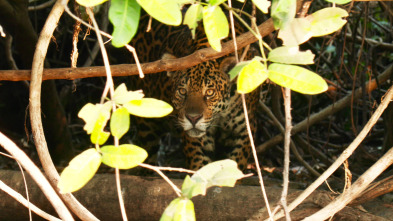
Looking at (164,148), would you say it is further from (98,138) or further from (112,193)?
(98,138)

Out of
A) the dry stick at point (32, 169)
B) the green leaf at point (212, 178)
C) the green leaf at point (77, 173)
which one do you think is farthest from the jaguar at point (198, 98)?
the green leaf at point (77, 173)

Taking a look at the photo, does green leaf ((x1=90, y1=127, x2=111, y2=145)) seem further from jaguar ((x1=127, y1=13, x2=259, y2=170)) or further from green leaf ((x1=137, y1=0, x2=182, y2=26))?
jaguar ((x1=127, y1=13, x2=259, y2=170))

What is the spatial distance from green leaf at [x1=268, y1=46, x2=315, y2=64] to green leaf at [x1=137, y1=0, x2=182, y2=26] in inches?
12.4

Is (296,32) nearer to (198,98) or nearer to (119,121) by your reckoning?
(119,121)

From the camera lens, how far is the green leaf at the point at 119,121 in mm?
1585

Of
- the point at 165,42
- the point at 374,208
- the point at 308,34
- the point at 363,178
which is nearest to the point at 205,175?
the point at 308,34

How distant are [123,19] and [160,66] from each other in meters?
0.99

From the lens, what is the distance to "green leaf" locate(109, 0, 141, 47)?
5.22 ft

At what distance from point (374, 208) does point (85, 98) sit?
4.33m

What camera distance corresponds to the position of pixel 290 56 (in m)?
1.67

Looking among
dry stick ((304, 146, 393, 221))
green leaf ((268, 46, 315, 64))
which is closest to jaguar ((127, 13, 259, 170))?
dry stick ((304, 146, 393, 221))

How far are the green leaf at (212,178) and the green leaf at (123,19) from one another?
44 centimetres

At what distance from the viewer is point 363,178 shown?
2258mm

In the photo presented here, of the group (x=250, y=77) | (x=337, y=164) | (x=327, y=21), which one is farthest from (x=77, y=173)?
(x=337, y=164)
